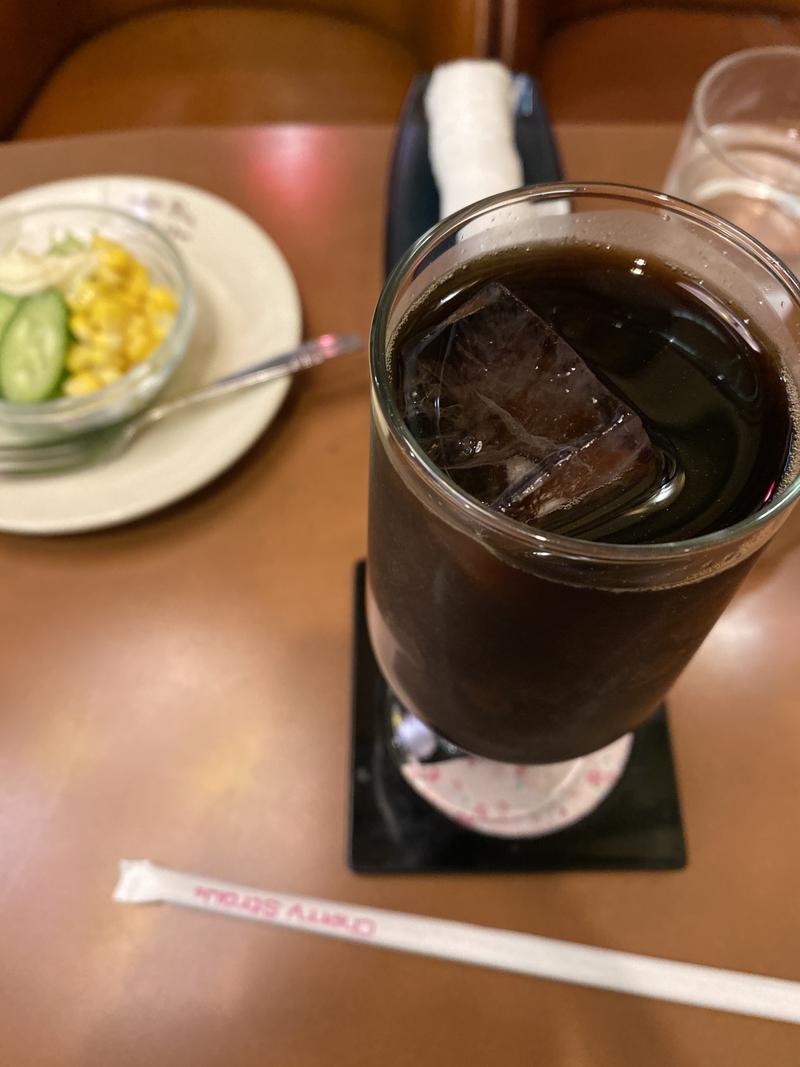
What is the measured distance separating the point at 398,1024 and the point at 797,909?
33 cm

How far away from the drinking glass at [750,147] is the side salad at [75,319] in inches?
26.0

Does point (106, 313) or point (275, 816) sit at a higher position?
point (106, 313)

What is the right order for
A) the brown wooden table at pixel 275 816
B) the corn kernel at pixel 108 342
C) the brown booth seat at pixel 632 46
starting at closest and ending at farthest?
the brown wooden table at pixel 275 816
the corn kernel at pixel 108 342
the brown booth seat at pixel 632 46

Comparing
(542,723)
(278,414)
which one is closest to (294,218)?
(278,414)

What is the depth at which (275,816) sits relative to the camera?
0.68 metres

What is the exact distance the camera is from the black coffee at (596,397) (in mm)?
400

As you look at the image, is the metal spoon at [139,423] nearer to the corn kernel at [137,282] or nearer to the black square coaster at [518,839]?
the corn kernel at [137,282]

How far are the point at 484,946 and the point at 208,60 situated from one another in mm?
1847

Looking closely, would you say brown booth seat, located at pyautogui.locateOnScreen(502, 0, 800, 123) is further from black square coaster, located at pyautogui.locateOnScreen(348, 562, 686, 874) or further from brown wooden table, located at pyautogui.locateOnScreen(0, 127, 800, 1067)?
black square coaster, located at pyautogui.locateOnScreen(348, 562, 686, 874)

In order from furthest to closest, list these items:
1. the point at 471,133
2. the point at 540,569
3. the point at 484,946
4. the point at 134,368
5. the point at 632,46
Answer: the point at 632,46 < the point at 471,133 < the point at 134,368 < the point at 484,946 < the point at 540,569

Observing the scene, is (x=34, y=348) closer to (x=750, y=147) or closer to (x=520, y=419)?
(x=520, y=419)

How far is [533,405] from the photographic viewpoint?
429 mm

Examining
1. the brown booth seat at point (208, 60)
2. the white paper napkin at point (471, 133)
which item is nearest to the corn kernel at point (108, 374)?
the white paper napkin at point (471, 133)

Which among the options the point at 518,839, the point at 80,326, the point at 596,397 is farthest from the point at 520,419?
the point at 80,326
